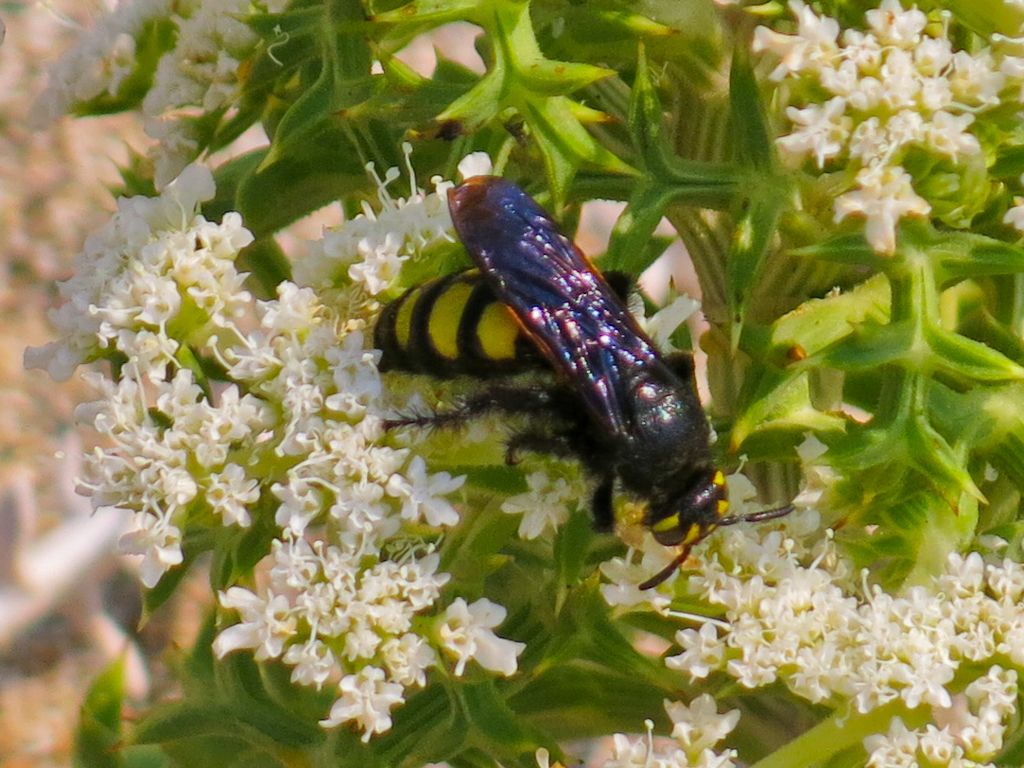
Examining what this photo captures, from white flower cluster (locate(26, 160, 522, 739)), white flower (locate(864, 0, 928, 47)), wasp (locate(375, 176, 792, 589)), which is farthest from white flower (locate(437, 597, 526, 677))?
white flower (locate(864, 0, 928, 47))

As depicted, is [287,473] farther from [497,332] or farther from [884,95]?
[884,95]

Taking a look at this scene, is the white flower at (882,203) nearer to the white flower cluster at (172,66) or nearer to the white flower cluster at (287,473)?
the white flower cluster at (287,473)

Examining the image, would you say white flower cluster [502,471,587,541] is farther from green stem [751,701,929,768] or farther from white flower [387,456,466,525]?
green stem [751,701,929,768]

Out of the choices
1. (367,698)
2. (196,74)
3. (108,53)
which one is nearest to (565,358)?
(367,698)

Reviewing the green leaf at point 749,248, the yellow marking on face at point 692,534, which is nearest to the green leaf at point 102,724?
the yellow marking on face at point 692,534

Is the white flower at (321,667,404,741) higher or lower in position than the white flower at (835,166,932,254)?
lower

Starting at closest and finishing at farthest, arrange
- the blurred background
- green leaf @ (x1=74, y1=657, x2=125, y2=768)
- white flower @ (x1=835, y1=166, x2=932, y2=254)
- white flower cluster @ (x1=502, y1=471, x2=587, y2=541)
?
1. white flower @ (x1=835, y1=166, x2=932, y2=254)
2. white flower cluster @ (x1=502, y1=471, x2=587, y2=541)
3. green leaf @ (x1=74, y1=657, x2=125, y2=768)
4. the blurred background

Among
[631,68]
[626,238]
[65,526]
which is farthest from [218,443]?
[65,526]
